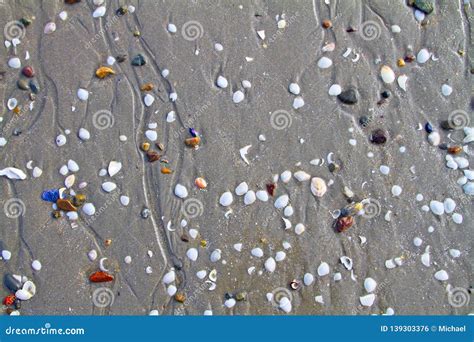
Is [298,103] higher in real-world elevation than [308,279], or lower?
higher

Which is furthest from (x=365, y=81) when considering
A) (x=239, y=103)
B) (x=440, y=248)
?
(x=440, y=248)

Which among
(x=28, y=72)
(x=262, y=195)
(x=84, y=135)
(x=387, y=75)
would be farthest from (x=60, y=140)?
(x=387, y=75)

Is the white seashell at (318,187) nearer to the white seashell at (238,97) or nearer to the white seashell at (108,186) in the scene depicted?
the white seashell at (238,97)

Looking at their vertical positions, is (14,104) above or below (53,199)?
above

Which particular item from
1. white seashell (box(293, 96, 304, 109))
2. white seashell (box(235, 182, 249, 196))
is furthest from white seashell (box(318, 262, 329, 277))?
white seashell (box(293, 96, 304, 109))

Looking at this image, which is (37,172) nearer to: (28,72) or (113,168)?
(113,168)

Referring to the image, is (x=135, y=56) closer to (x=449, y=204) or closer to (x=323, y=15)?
(x=323, y=15)

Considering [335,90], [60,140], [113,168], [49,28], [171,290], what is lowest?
[171,290]
